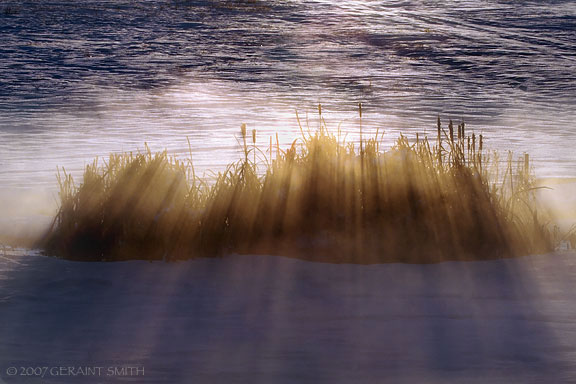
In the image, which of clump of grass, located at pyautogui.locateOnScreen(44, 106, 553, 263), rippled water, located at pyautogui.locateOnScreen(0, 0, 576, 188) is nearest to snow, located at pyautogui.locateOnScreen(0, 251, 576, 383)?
clump of grass, located at pyautogui.locateOnScreen(44, 106, 553, 263)

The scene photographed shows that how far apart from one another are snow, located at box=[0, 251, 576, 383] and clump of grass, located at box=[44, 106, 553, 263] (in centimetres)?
15

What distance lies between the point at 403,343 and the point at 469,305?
0.72 meters

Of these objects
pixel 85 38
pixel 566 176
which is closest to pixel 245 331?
pixel 566 176

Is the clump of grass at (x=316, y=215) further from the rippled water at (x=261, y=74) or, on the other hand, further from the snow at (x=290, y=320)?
the rippled water at (x=261, y=74)

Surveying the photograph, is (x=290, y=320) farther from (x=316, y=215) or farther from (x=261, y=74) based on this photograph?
(x=261, y=74)

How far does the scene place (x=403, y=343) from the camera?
3576 millimetres

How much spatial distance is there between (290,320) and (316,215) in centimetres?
123

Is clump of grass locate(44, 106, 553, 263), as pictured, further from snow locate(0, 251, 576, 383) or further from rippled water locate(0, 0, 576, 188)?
rippled water locate(0, 0, 576, 188)

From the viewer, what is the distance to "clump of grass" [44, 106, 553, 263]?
499 centimetres

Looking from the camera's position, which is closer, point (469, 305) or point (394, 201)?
point (469, 305)

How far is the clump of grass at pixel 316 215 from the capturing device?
499cm

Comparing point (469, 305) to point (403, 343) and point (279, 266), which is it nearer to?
point (403, 343)

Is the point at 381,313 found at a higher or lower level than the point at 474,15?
lower

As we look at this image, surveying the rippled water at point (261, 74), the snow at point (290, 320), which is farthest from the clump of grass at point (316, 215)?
the rippled water at point (261, 74)
